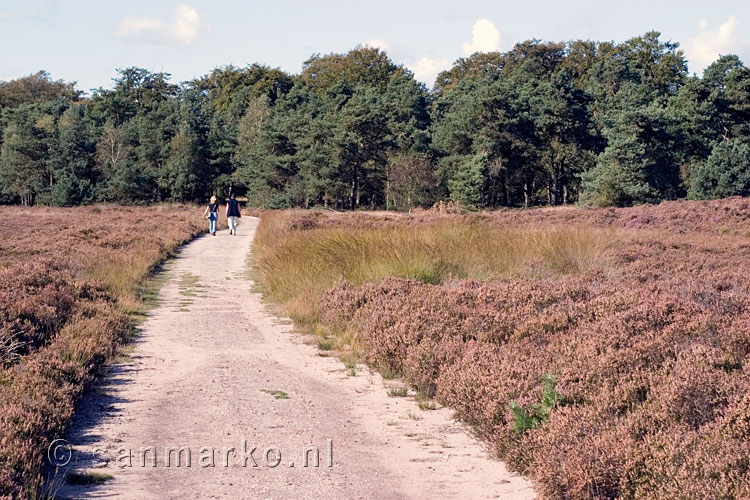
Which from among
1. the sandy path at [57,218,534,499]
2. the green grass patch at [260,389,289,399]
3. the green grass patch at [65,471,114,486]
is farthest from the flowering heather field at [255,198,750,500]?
the green grass patch at [65,471,114,486]

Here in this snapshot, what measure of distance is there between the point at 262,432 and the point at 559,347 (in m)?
2.88

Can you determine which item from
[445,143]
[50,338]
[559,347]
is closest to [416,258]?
[559,347]

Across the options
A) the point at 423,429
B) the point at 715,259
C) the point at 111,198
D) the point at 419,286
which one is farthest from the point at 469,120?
the point at 423,429

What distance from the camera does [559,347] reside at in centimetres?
700

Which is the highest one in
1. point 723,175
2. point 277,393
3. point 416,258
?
point 723,175

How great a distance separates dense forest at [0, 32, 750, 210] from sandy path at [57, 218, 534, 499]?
177 feet

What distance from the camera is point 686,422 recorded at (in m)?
4.95

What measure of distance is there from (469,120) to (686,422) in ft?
226

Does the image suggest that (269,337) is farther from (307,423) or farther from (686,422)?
(686,422)

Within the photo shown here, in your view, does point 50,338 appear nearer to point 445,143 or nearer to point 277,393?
point 277,393

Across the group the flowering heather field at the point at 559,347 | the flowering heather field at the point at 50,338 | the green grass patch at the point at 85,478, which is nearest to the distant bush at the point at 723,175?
the flowering heather field at the point at 559,347

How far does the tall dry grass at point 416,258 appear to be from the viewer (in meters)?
12.2

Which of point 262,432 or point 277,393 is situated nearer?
point 262,432

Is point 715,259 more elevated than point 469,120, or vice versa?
point 469,120
